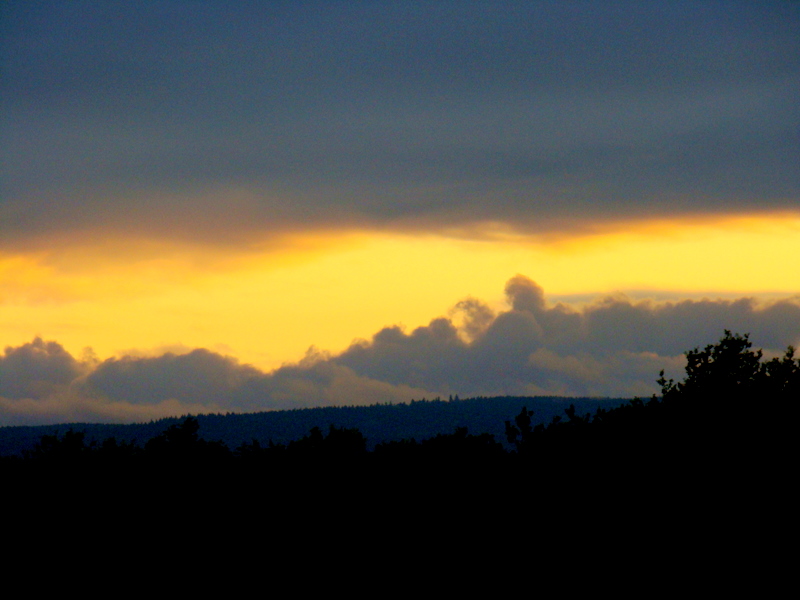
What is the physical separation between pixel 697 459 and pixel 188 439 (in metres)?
55.5

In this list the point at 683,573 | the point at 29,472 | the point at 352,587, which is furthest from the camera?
the point at 29,472

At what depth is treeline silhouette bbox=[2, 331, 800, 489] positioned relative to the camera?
42.9 m

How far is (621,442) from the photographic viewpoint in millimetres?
49125

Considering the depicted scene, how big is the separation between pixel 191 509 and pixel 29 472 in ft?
73.9

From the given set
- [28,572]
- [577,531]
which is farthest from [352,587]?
[28,572]

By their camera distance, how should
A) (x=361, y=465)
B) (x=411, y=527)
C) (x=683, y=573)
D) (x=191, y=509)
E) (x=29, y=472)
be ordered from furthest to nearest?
1. (x=29, y=472)
2. (x=361, y=465)
3. (x=191, y=509)
4. (x=411, y=527)
5. (x=683, y=573)

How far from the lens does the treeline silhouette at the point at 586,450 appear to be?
4288cm

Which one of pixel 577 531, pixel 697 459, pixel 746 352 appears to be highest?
pixel 746 352

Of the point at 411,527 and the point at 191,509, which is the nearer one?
the point at 411,527

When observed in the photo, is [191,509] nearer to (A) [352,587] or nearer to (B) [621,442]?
(A) [352,587]

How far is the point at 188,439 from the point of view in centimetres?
8569

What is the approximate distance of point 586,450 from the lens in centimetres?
5084

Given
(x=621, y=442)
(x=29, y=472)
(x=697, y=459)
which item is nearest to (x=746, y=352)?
(x=621, y=442)

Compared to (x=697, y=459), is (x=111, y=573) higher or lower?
lower
